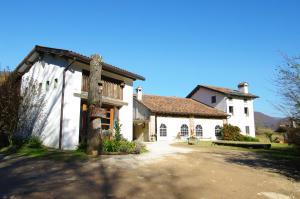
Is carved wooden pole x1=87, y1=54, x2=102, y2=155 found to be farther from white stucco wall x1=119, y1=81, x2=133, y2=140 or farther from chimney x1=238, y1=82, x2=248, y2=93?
chimney x1=238, y1=82, x2=248, y2=93

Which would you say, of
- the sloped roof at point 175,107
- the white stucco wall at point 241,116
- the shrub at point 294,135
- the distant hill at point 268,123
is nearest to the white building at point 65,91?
the sloped roof at point 175,107

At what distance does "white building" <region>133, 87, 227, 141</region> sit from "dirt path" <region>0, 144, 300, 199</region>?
1821 centimetres

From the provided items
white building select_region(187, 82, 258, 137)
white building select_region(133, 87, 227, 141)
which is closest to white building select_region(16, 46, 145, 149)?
white building select_region(133, 87, 227, 141)

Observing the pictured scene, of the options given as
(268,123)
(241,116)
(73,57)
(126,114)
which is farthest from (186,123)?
(268,123)

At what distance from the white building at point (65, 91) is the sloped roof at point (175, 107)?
10091 mm

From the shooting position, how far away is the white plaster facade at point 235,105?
114 ft

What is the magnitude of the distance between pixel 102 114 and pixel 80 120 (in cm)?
558

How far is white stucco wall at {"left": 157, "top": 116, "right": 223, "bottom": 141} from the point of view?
2897 cm

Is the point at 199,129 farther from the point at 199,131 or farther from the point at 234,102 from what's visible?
the point at 234,102

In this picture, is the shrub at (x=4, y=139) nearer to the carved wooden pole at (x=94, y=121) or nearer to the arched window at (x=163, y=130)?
the carved wooden pole at (x=94, y=121)

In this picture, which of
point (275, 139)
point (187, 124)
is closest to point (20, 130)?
point (187, 124)

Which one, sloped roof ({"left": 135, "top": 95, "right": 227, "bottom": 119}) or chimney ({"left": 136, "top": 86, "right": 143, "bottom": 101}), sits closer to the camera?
sloped roof ({"left": 135, "top": 95, "right": 227, "bottom": 119})

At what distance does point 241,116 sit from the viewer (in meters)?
35.7

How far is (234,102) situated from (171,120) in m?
11.1
